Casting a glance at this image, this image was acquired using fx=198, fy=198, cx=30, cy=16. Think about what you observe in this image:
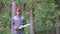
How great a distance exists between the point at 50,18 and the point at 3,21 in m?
3.99

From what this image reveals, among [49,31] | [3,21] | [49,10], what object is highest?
[49,10]

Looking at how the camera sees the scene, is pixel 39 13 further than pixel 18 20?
Yes

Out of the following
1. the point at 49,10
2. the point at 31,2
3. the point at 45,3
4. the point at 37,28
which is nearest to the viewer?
the point at 31,2

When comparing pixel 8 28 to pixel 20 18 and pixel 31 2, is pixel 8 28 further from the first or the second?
pixel 20 18

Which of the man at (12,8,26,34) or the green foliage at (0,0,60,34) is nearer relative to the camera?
the man at (12,8,26,34)

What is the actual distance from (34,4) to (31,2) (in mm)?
204

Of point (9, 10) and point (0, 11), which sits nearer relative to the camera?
point (9, 10)

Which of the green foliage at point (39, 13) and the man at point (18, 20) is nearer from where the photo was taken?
the man at point (18, 20)

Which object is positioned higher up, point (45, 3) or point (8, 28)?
point (45, 3)

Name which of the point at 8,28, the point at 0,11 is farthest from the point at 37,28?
the point at 0,11

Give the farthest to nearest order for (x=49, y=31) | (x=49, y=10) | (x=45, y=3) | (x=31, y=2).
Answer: (x=49, y=31), (x=49, y=10), (x=45, y=3), (x=31, y=2)

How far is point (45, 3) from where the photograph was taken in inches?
341

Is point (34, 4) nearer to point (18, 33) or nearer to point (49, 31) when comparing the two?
point (18, 33)

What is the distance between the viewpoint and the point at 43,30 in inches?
482
